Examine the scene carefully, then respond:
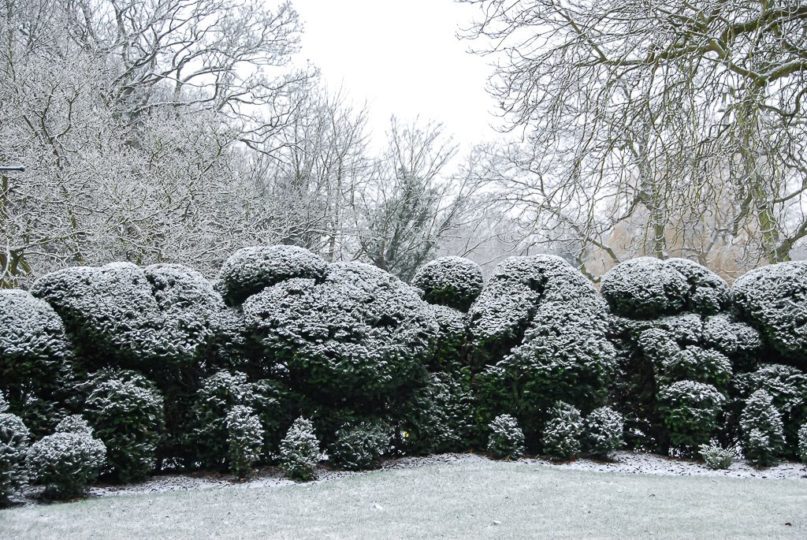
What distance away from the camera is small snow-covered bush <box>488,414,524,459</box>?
7.28 metres

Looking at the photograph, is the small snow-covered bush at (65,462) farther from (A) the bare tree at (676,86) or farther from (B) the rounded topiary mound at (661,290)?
(B) the rounded topiary mound at (661,290)

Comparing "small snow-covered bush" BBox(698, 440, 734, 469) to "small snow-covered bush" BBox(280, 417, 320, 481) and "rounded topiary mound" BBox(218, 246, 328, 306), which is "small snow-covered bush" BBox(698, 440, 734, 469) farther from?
"rounded topiary mound" BBox(218, 246, 328, 306)

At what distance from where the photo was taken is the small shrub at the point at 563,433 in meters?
7.13

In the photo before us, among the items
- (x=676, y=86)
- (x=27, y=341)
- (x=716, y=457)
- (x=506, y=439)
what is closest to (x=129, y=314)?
(x=27, y=341)

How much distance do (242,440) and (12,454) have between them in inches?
71.6

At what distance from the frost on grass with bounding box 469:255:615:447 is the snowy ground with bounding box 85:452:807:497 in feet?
2.00

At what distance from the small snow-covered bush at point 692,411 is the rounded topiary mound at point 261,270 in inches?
151

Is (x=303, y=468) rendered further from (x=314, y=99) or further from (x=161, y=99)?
(x=314, y=99)

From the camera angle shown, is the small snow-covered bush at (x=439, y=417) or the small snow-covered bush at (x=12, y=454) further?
→ the small snow-covered bush at (x=439, y=417)

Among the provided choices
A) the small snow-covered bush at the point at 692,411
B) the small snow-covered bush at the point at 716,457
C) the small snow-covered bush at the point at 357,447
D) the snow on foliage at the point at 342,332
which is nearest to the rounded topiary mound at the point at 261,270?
the snow on foliage at the point at 342,332

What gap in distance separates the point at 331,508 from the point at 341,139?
54.6 feet

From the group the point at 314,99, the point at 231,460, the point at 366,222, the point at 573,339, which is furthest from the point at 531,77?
the point at 314,99

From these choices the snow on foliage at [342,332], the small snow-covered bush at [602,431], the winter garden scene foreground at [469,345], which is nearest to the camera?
the winter garden scene foreground at [469,345]

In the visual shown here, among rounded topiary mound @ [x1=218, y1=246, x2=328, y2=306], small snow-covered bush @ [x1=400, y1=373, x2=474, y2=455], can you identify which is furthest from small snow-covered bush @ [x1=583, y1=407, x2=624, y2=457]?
rounded topiary mound @ [x1=218, y1=246, x2=328, y2=306]
